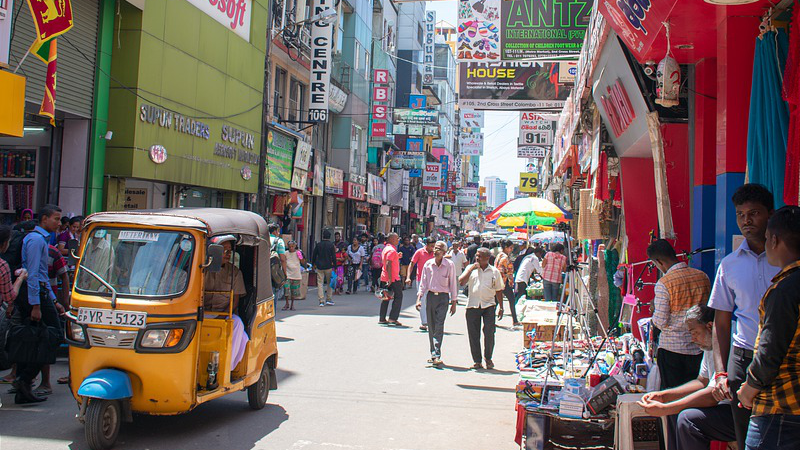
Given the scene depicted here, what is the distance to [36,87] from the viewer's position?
12445 millimetres

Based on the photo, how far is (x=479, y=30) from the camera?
1537 centimetres

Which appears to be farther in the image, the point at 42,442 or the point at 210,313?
the point at 210,313

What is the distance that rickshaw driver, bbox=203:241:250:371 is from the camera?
23.5 feet

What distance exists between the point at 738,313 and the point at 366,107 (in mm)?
32249

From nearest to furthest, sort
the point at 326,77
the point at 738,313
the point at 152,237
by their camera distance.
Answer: the point at 738,313, the point at 152,237, the point at 326,77

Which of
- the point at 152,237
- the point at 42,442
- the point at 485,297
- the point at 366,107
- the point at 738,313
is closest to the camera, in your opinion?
the point at 738,313

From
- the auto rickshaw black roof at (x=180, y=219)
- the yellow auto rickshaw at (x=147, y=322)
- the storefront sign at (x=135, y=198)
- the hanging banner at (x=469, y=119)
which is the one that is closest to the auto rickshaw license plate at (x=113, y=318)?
the yellow auto rickshaw at (x=147, y=322)

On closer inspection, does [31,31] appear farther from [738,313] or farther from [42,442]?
[738,313]

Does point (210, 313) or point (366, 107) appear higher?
point (366, 107)

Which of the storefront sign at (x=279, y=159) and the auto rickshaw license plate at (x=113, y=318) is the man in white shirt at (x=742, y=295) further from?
the storefront sign at (x=279, y=159)

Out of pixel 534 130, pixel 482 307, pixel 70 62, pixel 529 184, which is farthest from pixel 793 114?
pixel 529 184

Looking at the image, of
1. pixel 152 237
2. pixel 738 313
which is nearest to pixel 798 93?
pixel 738 313

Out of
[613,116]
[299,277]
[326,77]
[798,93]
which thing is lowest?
[299,277]

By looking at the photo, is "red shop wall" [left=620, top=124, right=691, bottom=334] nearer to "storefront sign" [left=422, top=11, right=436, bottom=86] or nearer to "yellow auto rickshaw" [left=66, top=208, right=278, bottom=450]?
"yellow auto rickshaw" [left=66, top=208, right=278, bottom=450]
